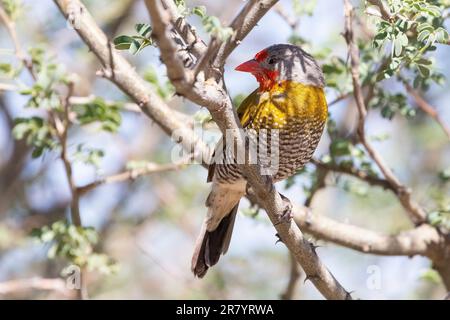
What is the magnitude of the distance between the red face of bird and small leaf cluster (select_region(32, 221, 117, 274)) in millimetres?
1409

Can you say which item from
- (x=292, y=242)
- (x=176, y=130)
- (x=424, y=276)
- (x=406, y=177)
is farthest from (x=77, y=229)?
(x=406, y=177)

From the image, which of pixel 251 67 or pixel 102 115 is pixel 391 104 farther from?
pixel 102 115

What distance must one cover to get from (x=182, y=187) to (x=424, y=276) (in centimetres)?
314

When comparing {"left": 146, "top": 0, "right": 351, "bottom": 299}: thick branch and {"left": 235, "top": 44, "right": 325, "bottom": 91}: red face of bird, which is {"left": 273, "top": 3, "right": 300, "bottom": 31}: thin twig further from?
{"left": 146, "top": 0, "right": 351, "bottom": 299}: thick branch

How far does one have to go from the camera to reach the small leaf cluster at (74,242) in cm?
478

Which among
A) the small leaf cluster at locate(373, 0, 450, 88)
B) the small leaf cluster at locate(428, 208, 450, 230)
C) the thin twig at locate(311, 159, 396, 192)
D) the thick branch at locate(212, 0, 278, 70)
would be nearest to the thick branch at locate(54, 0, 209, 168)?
the thick branch at locate(212, 0, 278, 70)

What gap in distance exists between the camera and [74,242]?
189 inches

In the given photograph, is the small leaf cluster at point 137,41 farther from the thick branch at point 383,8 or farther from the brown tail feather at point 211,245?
the brown tail feather at point 211,245

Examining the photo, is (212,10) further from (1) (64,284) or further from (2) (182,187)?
(1) (64,284)

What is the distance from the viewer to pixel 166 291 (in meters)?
7.78

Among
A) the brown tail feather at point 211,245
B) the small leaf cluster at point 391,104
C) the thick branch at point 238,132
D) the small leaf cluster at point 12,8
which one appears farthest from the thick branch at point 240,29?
the brown tail feather at point 211,245

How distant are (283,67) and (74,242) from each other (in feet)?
5.47

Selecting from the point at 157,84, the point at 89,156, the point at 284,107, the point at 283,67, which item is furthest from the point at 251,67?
the point at 89,156

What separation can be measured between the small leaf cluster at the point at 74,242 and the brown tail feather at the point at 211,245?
22.5 inches
